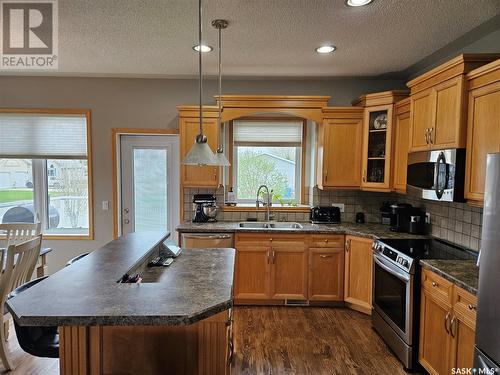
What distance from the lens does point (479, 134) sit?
210 centimetres

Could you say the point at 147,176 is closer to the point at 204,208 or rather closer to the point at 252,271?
the point at 204,208

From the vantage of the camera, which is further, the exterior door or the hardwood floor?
the exterior door

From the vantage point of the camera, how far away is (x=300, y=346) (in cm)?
276

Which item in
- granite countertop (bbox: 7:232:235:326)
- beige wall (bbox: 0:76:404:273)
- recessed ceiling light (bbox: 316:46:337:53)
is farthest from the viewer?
beige wall (bbox: 0:76:404:273)

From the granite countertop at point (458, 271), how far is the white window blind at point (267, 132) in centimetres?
236

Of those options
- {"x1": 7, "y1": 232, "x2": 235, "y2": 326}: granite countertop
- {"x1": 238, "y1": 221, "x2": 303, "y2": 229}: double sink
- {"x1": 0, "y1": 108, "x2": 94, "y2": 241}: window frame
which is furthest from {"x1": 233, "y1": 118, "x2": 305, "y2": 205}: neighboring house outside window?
{"x1": 7, "y1": 232, "x2": 235, "y2": 326}: granite countertop

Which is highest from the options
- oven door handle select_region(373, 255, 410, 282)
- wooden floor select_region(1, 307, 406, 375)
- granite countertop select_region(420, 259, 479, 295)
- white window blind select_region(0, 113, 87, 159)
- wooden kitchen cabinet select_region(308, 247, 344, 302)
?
white window blind select_region(0, 113, 87, 159)

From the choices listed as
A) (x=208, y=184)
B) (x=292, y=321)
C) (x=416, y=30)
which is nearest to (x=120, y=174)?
(x=208, y=184)

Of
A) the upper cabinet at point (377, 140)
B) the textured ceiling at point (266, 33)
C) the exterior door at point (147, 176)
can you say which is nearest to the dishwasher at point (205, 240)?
the exterior door at point (147, 176)

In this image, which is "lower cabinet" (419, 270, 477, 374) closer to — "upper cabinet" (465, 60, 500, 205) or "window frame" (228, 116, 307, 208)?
"upper cabinet" (465, 60, 500, 205)

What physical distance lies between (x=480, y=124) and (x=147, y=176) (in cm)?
348

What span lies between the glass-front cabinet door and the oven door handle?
35.5 inches

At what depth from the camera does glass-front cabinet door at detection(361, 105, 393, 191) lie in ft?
11.3

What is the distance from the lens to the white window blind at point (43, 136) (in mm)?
3883
